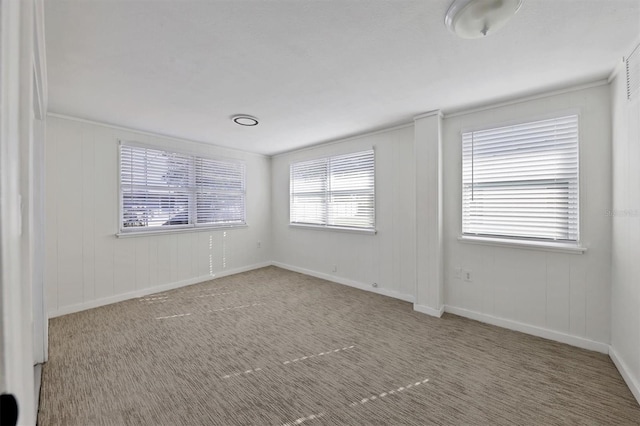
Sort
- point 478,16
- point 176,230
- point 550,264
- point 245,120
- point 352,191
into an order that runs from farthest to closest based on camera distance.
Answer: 1. point 352,191
2. point 176,230
3. point 245,120
4. point 550,264
5. point 478,16

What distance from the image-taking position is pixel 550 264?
9.00 feet

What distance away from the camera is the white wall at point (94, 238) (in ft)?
10.8

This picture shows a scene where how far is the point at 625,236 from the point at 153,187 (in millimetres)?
5394

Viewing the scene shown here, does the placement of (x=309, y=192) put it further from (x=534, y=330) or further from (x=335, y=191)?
(x=534, y=330)

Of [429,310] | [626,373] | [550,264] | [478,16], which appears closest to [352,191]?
[429,310]

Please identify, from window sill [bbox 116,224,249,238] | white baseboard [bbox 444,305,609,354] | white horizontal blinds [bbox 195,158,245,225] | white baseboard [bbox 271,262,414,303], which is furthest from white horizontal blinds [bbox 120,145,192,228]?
white baseboard [bbox 444,305,609,354]

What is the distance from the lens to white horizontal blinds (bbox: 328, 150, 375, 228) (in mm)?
4258

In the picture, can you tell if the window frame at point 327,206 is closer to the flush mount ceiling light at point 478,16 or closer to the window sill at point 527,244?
the window sill at point 527,244

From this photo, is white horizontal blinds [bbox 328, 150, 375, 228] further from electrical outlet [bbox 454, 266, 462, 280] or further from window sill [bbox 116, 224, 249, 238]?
window sill [bbox 116, 224, 249, 238]

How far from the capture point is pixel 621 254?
7.43 ft

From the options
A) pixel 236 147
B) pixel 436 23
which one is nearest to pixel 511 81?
pixel 436 23

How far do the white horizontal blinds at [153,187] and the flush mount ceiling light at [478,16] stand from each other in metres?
4.13

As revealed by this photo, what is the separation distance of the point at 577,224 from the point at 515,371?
60.3 inches

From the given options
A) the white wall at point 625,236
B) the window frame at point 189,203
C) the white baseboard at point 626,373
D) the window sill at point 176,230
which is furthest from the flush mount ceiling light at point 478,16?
the window sill at point 176,230
